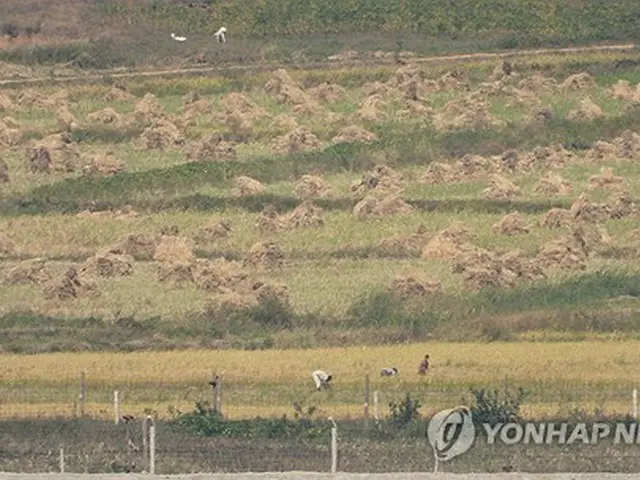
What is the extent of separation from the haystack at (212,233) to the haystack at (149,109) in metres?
16.8

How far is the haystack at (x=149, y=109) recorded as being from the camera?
2682 inches

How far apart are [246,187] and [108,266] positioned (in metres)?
9.97

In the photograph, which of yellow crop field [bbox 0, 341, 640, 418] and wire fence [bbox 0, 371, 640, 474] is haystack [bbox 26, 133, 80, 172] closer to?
yellow crop field [bbox 0, 341, 640, 418]

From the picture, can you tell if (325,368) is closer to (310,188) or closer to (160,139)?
(310,188)

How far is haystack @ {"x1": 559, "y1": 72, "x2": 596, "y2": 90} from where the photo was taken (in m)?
72.8

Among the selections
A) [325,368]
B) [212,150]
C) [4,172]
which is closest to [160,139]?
[212,150]

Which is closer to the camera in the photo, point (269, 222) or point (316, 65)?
point (269, 222)

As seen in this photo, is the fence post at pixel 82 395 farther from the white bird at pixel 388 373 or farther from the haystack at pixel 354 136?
the haystack at pixel 354 136

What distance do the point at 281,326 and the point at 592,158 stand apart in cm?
2276

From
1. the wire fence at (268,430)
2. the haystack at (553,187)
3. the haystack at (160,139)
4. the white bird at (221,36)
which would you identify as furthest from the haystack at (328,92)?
the wire fence at (268,430)

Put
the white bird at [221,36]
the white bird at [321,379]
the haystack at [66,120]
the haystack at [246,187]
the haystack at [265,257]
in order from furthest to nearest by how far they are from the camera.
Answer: the white bird at [221,36]
the haystack at [66,120]
the haystack at [246,187]
the haystack at [265,257]
the white bird at [321,379]

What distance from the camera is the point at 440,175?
191ft

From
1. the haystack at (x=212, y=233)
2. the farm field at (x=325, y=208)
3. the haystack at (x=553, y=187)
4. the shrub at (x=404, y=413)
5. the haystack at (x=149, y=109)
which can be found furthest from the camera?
the haystack at (x=149, y=109)

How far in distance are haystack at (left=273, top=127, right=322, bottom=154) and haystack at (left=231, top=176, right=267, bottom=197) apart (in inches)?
233
